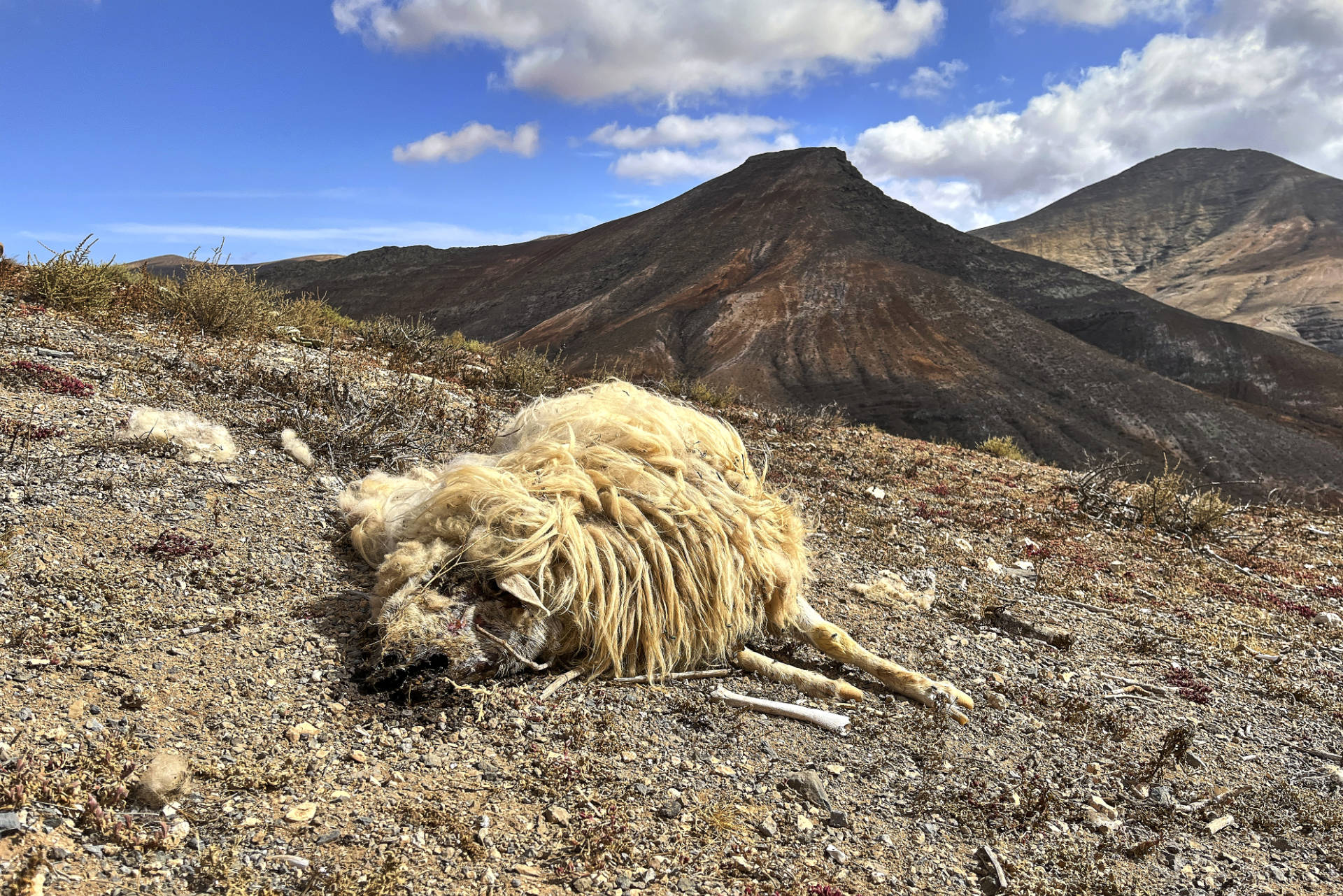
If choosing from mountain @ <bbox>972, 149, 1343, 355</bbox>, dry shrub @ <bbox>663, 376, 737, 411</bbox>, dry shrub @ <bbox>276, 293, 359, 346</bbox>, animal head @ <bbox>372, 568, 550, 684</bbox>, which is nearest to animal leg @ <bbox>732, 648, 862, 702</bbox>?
animal head @ <bbox>372, 568, 550, 684</bbox>

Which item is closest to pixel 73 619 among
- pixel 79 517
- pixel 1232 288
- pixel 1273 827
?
pixel 79 517

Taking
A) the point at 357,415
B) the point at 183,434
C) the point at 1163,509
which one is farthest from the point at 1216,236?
the point at 183,434

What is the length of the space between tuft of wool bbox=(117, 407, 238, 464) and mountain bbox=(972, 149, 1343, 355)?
7346cm

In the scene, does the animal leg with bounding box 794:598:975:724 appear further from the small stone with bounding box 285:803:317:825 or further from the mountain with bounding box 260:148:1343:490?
the mountain with bounding box 260:148:1343:490

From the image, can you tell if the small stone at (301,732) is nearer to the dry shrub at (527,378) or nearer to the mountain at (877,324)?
the dry shrub at (527,378)

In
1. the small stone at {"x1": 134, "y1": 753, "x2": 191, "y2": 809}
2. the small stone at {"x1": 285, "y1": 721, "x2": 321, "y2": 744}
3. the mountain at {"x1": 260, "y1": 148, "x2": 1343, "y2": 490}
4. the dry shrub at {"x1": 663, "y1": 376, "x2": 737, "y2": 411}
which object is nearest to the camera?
the small stone at {"x1": 134, "y1": 753, "x2": 191, "y2": 809}

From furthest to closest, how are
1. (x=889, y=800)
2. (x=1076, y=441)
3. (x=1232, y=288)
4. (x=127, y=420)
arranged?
1. (x=1232, y=288)
2. (x=1076, y=441)
3. (x=127, y=420)
4. (x=889, y=800)

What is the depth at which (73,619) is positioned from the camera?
2889mm

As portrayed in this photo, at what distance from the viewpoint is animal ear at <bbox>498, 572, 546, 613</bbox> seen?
295cm

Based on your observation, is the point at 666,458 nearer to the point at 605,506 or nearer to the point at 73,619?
the point at 605,506

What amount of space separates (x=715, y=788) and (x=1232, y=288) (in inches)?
3612

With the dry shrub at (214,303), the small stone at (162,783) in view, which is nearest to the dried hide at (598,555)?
the small stone at (162,783)

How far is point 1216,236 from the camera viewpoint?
3642 inches

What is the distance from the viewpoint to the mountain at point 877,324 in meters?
30.4
